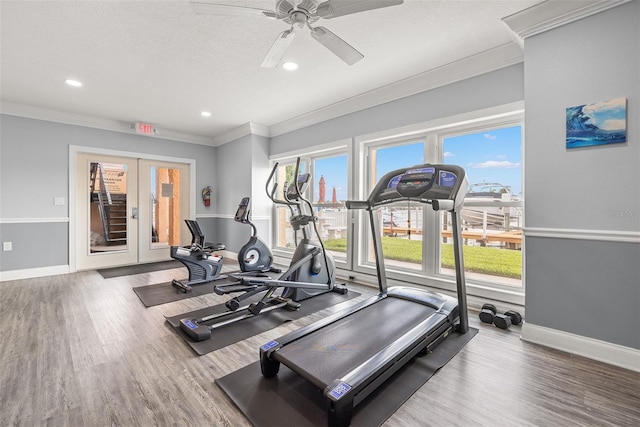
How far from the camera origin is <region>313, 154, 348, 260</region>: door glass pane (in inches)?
185

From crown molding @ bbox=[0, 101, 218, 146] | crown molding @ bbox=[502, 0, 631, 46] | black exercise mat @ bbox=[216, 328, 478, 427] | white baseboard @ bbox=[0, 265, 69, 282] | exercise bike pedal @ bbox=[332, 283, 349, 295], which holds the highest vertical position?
crown molding @ bbox=[0, 101, 218, 146]

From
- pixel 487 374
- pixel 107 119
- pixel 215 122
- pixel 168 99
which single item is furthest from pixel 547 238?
pixel 107 119

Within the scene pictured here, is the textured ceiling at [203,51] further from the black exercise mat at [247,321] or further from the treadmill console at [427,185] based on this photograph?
the black exercise mat at [247,321]

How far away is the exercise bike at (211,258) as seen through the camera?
4.01m

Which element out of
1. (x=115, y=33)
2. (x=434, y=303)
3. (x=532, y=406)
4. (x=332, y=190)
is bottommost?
(x=532, y=406)

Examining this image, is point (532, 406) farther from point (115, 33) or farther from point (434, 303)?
point (115, 33)

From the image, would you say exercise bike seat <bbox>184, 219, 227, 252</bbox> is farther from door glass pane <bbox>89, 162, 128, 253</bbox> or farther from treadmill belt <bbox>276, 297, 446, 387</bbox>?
treadmill belt <bbox>276, 297, 446, 387</bbox>

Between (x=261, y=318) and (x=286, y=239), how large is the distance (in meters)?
2.95

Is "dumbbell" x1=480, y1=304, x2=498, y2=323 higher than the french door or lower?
lower

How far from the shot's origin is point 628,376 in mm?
1906

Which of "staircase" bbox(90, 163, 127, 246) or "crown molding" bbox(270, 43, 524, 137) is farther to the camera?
"staircase" bbox(90, 163, 127, 246)

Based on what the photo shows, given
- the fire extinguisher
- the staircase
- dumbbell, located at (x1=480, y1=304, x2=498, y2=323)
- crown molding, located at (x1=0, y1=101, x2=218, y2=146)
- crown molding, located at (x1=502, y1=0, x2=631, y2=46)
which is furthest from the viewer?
the fire extinguisher

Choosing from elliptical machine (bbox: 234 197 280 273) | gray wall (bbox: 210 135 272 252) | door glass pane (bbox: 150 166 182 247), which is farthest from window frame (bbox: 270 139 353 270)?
door glass pane (bbox: 150 166 182 247)

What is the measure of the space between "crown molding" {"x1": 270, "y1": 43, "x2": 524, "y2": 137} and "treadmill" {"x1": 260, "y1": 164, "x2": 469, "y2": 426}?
1.40 metres
